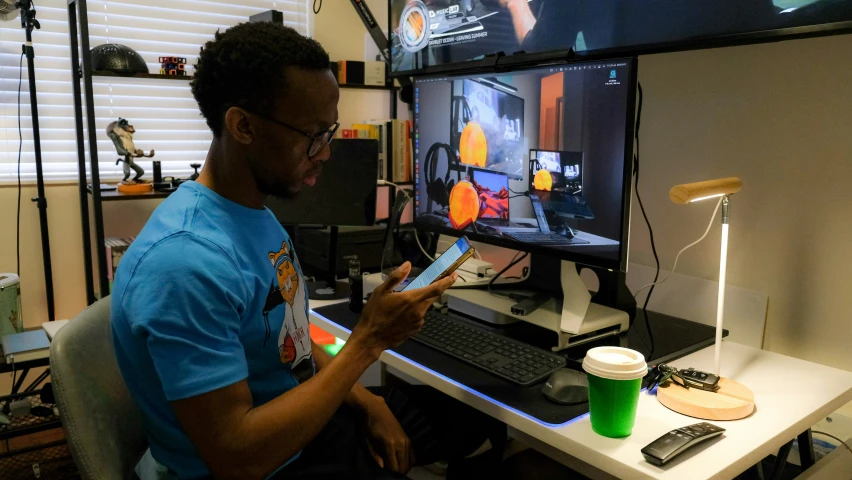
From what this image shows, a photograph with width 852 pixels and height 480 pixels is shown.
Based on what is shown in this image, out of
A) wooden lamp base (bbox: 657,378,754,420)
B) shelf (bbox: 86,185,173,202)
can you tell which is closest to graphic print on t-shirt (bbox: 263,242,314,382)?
wooden lamp base (bbox: 657,378,754,420)

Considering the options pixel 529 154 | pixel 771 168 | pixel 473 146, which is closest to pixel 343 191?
pixel 473 146

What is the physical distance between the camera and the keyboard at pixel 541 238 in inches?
52.9

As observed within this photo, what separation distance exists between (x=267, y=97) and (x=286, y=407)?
468 millimetres

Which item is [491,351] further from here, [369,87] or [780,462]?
[369,87]

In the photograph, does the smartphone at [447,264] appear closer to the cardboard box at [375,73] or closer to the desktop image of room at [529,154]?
the desktop image of room at [529,154]

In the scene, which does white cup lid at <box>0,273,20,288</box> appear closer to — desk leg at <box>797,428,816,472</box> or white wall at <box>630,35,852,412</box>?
white wall at <box>630,35,852,412</box>

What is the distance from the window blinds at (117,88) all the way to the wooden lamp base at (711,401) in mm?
2154

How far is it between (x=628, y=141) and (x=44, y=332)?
1.88 meters

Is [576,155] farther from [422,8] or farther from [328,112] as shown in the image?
[422,8]

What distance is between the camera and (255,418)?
87 cm

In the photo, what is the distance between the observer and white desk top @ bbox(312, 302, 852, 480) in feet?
2.92

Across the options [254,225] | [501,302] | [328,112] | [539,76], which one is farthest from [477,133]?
[254,225]

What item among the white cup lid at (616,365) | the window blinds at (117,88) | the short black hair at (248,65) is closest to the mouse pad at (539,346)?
the white cup lid at (616,365)

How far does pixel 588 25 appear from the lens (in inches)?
60.1
